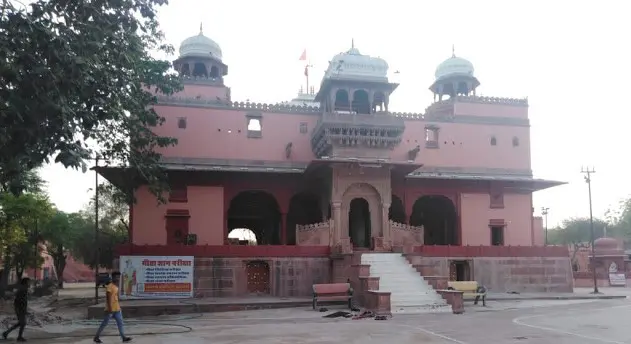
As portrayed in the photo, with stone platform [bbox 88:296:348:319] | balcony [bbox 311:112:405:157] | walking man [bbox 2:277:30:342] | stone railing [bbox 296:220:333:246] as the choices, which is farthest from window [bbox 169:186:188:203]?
walking man [bbox 2:277:30:342]

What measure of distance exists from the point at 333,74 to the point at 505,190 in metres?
11.2

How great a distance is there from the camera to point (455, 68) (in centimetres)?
3653

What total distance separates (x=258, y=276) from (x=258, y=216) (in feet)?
36.7

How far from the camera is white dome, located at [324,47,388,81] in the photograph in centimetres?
3136

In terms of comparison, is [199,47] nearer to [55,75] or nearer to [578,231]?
[55,75]

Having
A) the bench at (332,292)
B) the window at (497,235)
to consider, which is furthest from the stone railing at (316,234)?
the window at (497,235)

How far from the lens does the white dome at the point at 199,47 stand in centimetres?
3462

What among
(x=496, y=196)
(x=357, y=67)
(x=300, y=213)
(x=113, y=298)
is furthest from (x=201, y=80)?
(x=113, y=298)

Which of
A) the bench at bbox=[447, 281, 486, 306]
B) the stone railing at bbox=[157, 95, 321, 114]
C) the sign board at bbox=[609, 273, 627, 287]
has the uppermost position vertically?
the stone railing at bbox=[157, 95, 321, 114]

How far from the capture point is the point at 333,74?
31234mm

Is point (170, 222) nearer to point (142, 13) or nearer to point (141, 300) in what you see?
point (141, 300)

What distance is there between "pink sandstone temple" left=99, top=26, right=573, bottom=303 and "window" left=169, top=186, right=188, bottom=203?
47 mm

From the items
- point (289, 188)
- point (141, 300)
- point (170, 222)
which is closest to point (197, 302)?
point (141, 300)

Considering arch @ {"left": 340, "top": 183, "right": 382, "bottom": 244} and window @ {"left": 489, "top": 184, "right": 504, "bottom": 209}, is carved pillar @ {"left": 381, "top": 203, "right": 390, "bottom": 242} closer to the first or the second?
arch @ {"left": 340, "top": 183, "right": 382, "bottom": 244}
